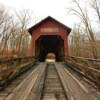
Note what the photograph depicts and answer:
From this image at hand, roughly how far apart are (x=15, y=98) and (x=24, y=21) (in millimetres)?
38368

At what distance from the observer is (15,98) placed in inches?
170

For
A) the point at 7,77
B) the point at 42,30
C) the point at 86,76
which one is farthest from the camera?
the point at 42,30

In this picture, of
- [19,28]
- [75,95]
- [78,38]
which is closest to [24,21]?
[19,28]

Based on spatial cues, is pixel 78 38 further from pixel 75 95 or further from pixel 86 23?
pixel 75 95

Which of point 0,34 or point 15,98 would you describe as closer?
point 15,98

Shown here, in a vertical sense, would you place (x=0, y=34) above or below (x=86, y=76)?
above

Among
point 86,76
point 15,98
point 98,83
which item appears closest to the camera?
point 15,98

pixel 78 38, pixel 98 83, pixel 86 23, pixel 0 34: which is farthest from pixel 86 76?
pixel 0 34

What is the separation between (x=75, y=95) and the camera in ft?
14.9

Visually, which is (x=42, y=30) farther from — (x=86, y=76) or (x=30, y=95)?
(x=30, y=95)

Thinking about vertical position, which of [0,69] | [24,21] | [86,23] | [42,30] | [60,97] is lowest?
[60,97]

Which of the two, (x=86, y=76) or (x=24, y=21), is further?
(x=24, y=21)

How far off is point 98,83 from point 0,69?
3368 millimetres

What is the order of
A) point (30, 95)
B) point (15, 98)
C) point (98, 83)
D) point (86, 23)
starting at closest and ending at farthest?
point (15, 98) < point (30, 95) < point (98, 83) < point (86, 23)
